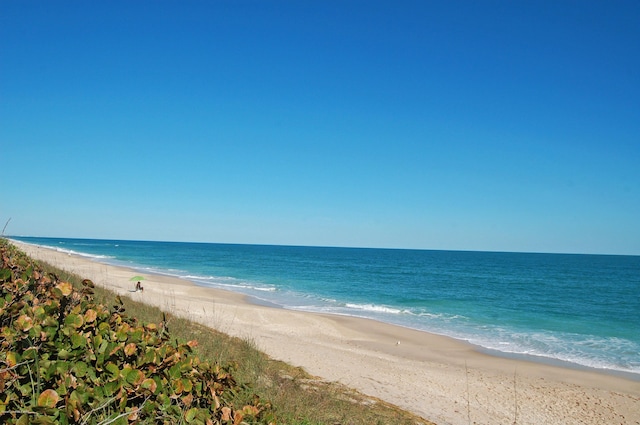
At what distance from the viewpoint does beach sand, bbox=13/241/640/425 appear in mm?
10422

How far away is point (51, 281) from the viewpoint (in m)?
4.06

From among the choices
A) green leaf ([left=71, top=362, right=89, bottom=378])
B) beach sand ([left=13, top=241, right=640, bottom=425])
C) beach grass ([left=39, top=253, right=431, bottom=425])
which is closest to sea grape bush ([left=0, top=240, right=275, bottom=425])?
green leaf ([left=71, top=362, right=89, bottom=378])

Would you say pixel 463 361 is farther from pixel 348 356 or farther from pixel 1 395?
pixel 1 395

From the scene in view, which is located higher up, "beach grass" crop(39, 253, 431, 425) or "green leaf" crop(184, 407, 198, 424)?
"green leaf" crop(184, 407, 198, 424)

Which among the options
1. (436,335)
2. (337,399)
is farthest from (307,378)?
(436,335)

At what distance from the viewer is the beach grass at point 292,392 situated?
18.6 ft

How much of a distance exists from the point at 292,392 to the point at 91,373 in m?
4.58

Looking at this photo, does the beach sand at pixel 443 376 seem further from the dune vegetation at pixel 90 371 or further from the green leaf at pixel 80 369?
the green leaf at pixel 80 369

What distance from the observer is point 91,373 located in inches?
110

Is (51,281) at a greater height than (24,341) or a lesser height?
greater

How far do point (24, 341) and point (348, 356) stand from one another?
12.6 metres

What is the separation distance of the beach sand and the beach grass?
1.80 meters

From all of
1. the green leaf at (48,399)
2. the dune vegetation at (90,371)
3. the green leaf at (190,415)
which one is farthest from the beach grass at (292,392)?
the green leaf at (48,399)

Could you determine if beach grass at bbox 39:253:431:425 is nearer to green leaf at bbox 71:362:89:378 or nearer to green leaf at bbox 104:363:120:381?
green leaf at bbox 104:363:120:381
